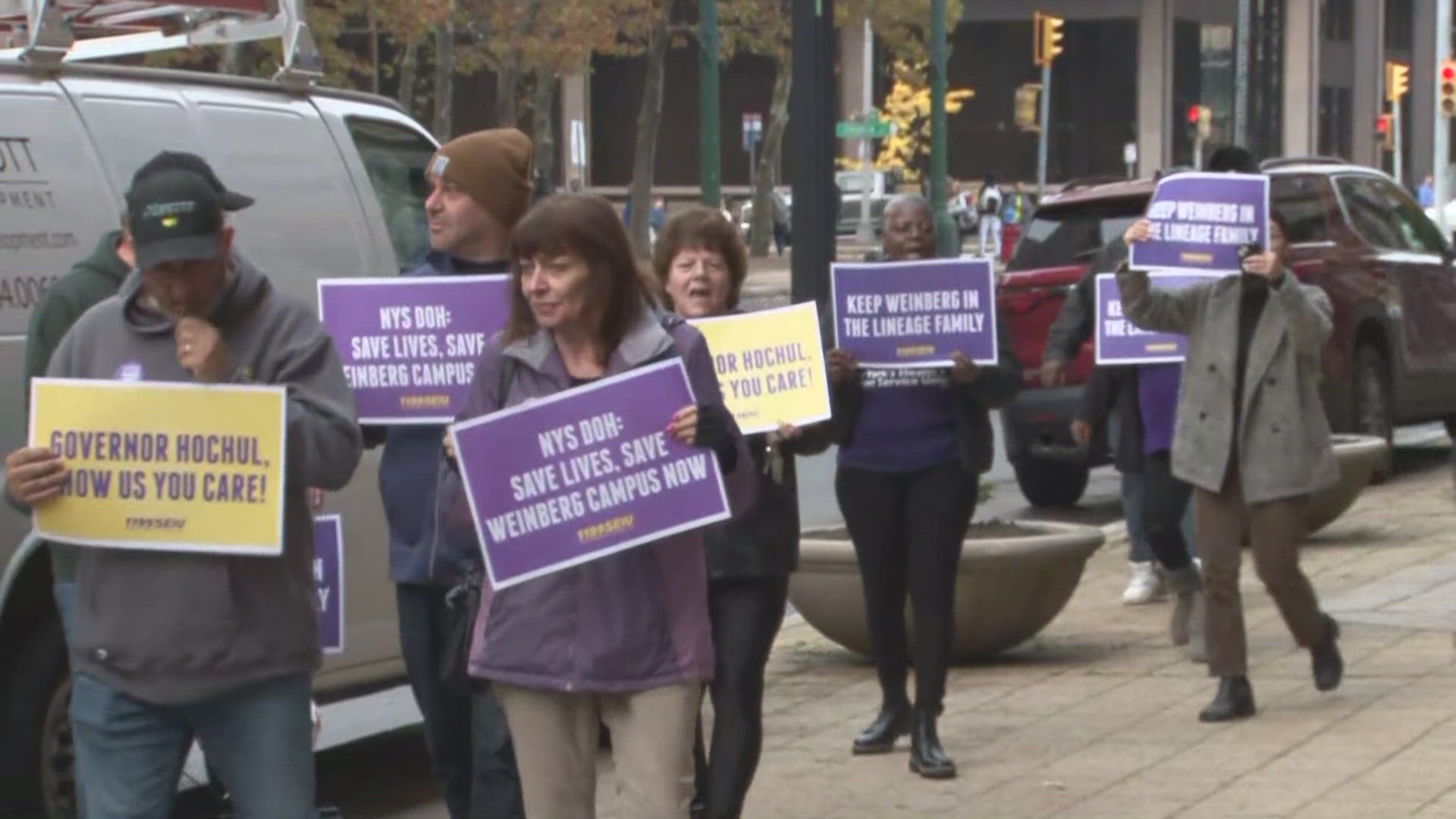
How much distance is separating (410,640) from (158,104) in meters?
2.11

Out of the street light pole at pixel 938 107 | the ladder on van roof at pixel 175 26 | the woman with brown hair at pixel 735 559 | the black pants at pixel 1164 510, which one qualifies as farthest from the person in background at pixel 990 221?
the woman with brown hair at pixel 735 559

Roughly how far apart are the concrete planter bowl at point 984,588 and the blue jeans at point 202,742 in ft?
16.5

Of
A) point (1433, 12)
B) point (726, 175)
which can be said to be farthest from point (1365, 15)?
point (726, 175)

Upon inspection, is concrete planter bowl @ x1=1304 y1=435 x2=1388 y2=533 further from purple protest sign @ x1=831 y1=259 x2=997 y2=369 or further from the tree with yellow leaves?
the tree with yellow leaves

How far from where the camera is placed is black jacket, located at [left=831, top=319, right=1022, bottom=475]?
7898 mm

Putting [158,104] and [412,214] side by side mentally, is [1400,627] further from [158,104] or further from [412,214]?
[158,104]

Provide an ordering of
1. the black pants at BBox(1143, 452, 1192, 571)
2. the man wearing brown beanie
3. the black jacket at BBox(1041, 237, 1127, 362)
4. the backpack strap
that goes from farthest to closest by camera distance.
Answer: the black jacket at BBox(1041, 237, 1127, 362) < the black pants at BBox(1143, 452, 1192, 571) < the man wearing brown beanie < the backpack strap

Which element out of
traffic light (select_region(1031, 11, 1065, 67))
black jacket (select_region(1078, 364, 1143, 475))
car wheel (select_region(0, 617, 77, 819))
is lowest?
car wheel (select_region(0, 617, 77, 819))

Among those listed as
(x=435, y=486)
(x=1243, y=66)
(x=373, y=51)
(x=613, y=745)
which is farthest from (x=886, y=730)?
(x=373, y=51)

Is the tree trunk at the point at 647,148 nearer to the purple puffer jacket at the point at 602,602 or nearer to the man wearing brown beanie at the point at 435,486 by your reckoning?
the man wearing brown beanie at the point at 435,486

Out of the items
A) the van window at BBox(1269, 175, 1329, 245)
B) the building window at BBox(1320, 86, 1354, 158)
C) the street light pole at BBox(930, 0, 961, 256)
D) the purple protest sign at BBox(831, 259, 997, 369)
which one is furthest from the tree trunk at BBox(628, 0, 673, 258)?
the building window at BBox(1320, 86, 1354, 158)

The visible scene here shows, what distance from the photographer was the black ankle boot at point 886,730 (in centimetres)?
838

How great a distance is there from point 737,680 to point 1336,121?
91.5 m

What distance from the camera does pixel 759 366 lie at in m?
7.01
